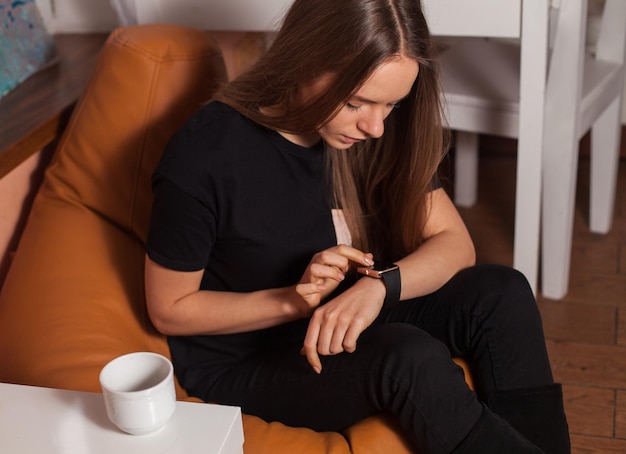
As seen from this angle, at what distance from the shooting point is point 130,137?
4.79ft

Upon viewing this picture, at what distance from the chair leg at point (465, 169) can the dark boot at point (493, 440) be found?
1.26 m

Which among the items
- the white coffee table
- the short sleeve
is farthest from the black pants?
the white coffee table

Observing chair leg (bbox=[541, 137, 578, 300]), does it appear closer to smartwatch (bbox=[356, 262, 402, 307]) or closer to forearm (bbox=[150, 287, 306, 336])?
smartwatch (bbox=[356, 262, 402, 307])

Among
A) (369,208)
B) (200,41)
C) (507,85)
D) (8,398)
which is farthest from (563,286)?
(8,398)

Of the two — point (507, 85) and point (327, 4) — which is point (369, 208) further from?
point (507, 85)

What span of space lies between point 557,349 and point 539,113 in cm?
51

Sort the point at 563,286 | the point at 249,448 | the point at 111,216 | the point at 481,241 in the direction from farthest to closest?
the point at 481,241, the point at 563,286, the point at 111,216, the point at 249,448

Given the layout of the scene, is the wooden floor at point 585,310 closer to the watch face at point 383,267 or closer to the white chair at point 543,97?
the white chair at point 543,97

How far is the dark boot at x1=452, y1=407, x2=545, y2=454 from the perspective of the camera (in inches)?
45.4

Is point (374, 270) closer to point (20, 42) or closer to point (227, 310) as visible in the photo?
point (227, 310)

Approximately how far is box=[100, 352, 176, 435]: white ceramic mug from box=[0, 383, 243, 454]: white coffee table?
2 cm

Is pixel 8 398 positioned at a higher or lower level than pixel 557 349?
higher

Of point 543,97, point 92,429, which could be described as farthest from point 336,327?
point 543,97

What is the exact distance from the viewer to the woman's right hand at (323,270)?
115cm
